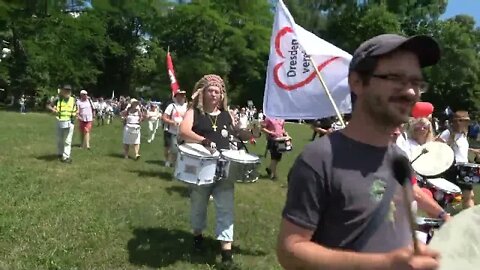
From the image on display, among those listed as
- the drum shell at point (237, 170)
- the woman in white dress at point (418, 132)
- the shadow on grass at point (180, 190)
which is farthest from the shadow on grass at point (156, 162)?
the woman in white dress at point (418, 132)

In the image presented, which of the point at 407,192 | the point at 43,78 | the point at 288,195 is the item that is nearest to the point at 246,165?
the point at 288,195

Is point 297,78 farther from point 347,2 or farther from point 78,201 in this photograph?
point 347,2

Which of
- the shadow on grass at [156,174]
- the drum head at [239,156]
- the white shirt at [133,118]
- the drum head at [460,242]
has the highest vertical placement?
the drum head at [460,242]

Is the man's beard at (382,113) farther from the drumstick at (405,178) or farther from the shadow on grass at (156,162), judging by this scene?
the shadow on grass at (156,162)

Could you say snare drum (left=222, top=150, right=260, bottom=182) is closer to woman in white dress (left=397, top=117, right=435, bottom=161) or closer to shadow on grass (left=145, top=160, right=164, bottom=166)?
woman in white dress (left=397, top=117, right=435, bottom=161)

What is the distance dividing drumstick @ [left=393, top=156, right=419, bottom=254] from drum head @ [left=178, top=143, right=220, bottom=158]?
184 inches

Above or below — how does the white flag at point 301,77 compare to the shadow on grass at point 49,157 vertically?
above

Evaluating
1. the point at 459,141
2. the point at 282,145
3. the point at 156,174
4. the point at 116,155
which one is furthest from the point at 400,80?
the point at 116,155

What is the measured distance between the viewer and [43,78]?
5291cm

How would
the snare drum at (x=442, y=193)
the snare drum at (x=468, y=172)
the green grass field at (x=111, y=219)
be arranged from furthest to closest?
the snare drum at (x=468, y=172) < the snare drum at (x=442, y=193) < the green grass field at (x=111, y=219)

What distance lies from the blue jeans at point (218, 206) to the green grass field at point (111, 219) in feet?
1.09

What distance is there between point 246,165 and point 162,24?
2266 inches

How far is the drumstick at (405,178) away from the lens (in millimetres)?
1827

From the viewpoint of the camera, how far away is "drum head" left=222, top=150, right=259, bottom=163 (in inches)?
266
